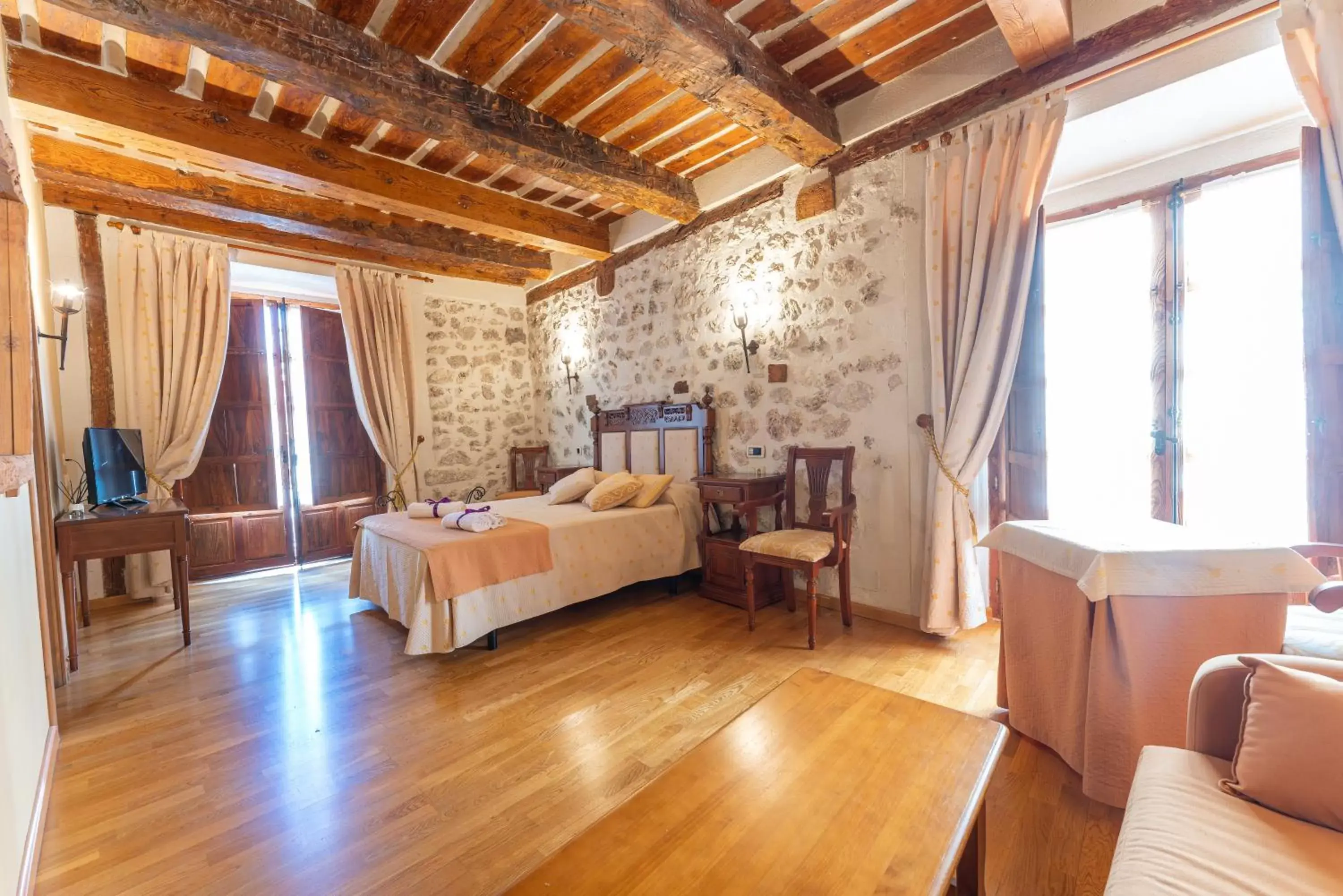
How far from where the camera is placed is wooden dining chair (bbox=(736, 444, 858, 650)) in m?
2.95

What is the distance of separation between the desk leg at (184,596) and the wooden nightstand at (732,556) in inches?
120

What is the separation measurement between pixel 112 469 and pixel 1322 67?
19.6ft

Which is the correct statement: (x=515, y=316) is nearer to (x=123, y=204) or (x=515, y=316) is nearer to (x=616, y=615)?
(x=123, y=204)

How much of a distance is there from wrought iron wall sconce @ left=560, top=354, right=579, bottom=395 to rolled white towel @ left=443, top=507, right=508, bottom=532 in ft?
8.29

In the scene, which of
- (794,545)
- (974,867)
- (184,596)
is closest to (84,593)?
(184,596)

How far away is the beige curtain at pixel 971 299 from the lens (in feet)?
8.37

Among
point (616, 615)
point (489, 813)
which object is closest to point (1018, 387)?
point (616, 615)

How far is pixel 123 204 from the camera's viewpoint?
390cm

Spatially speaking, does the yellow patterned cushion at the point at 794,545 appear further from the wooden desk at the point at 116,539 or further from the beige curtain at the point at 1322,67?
the wooden desk at the point at 116,539

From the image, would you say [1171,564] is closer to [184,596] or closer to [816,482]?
[816,482]

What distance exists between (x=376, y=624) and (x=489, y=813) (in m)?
2.11

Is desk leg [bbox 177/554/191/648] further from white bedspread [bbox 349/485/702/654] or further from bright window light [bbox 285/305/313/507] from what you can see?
bright window light [bbox 285/305/313/507]

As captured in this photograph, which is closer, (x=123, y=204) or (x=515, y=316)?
(x=123, y=204)

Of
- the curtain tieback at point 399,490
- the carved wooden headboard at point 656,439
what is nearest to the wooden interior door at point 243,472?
the curtain tieback at point 399,490
